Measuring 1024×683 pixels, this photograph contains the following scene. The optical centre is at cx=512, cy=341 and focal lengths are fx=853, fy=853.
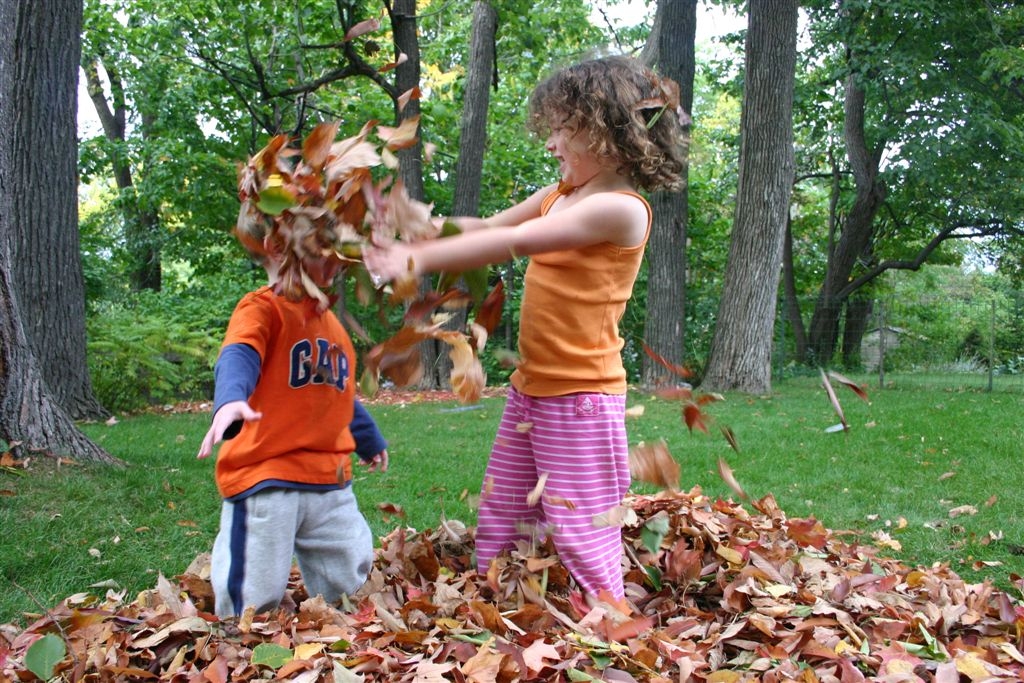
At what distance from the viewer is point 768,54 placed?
10.7 m

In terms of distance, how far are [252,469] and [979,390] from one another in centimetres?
1299

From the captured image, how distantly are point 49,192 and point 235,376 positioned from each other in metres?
5.36

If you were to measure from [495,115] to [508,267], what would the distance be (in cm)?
669

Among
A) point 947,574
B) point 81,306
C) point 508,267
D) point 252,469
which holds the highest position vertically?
point 508,267

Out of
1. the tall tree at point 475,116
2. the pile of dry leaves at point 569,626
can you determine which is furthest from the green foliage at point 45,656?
the tall tree at point 475,116

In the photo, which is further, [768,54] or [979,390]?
[979,390]

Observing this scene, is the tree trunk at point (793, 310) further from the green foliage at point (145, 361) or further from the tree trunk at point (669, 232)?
the green foliage at point (145, 361)

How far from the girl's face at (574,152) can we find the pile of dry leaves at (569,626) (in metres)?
1.02

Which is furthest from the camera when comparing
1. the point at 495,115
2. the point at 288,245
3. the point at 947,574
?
the point at 495,115

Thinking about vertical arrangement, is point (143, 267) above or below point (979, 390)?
above

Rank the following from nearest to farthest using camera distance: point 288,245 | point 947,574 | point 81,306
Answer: point 288,245, point 947,574, point 81,306

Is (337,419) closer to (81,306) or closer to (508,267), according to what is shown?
(81,306)

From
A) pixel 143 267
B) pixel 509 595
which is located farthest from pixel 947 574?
pixel 143 267

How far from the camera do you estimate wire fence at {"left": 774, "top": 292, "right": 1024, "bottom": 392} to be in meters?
14.0
